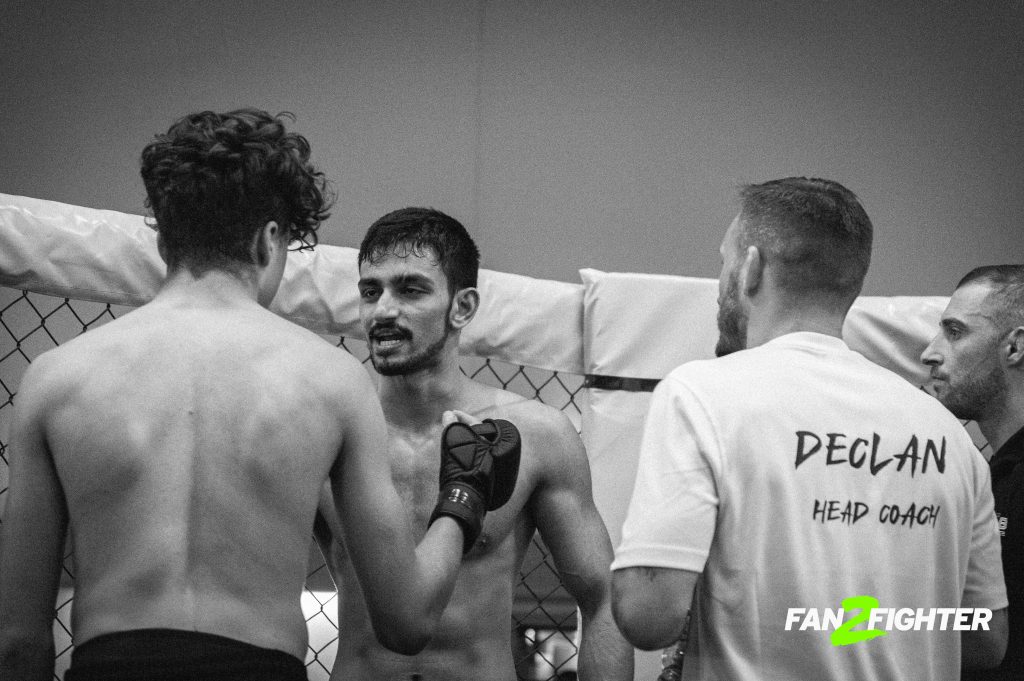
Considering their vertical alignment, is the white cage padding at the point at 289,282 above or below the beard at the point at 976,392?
above

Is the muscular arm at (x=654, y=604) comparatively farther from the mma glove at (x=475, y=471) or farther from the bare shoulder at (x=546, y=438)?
the bare shoulder at (x=546, y=438)

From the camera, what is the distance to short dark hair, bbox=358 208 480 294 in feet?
7.58

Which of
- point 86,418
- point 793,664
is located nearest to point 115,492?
point 86,418

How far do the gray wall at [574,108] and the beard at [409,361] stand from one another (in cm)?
147

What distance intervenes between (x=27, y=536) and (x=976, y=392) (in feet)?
6.19

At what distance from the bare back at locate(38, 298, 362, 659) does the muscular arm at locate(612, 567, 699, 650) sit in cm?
44

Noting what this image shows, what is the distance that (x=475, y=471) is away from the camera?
5.40 feet

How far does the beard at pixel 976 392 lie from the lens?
7.13 feet

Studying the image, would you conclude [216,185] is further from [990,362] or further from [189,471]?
[990,362]

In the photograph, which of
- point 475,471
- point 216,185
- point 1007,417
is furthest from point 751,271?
point 1007,417

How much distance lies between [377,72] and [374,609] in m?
2.74

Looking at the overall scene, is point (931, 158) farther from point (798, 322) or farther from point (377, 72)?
point (798, 322)

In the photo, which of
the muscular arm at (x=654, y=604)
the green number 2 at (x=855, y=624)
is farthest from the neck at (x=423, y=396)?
the green number 2 at (x=855, y=624)

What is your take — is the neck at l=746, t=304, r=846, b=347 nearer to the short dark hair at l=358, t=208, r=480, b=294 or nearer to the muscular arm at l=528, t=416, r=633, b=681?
the muscular arm at l=528, t=416, r=633, b=681
